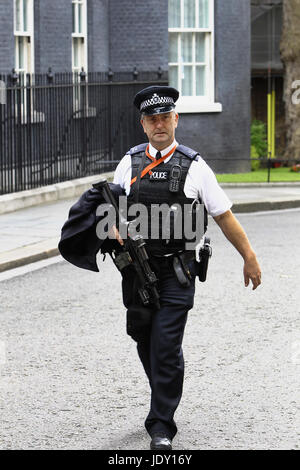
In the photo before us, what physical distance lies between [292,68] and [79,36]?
5698 mm

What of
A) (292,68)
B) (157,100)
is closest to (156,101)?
(157,100)

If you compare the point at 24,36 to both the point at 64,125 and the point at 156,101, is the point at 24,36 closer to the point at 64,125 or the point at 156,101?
the point at 64,125

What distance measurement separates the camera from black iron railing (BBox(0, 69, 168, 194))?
1625 centimetres

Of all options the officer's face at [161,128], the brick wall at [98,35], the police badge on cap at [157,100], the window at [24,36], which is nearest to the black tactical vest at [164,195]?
the officer's face at [161,128]

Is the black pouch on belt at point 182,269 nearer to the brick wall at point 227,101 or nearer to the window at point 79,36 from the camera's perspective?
the window at point 79,36

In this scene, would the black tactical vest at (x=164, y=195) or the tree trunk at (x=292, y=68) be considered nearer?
the black tactical vest at (x=164, y=195)

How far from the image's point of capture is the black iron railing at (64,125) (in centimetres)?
1625

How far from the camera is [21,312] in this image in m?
9.73

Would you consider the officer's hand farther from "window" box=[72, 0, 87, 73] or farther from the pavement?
"window" box=[72, 0, 87, 73]

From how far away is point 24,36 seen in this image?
1923 cm

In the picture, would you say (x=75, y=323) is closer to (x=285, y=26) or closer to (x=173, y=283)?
(x=173, y=283)

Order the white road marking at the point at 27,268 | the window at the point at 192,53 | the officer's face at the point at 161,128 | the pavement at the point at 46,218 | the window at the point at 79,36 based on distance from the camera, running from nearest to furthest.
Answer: the officer's face at the point at 161,128 < the white road marking at the point at 27,268 < the pavement at the point at 46,218 < the window at the point at 79,36 < the window at the point at 192,53

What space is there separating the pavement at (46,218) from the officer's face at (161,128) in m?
6.01

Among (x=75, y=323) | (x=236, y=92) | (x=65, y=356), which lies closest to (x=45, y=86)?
(x=236, y=92)
